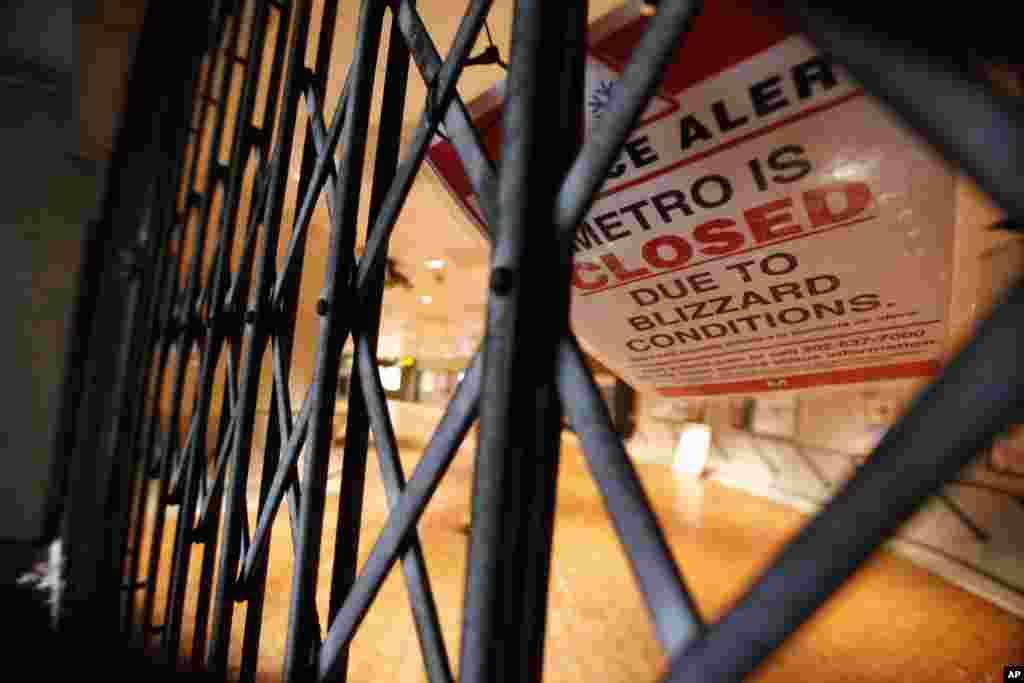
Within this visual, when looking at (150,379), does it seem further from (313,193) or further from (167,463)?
(313,193)

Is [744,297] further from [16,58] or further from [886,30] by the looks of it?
[16,58]

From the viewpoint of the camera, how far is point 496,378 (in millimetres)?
620

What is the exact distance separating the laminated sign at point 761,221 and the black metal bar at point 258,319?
2.34 feet

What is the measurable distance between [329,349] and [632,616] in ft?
9.87

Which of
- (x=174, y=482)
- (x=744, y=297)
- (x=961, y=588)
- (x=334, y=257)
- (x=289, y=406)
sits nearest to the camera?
(x=744, y=297)

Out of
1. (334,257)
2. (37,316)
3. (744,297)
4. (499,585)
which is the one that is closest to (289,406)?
(334,257)

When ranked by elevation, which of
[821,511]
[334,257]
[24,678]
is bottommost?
[24,678]

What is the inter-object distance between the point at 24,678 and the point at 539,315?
3055 mm

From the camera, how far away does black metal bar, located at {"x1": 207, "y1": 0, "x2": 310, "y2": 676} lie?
1.26 m

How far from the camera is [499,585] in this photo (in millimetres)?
616

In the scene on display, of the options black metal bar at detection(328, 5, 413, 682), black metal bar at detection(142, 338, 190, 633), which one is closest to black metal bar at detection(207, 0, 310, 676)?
black metal bar at detection(328, 5, 413, 682)

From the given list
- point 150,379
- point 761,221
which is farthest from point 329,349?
point 150,379

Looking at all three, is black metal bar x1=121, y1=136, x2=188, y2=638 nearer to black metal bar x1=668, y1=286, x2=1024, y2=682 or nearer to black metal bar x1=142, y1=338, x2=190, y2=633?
black metal bar x1=142, y1=338, x2=190, y2=633

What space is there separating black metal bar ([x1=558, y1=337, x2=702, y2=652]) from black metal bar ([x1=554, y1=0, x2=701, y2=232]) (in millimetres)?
185
